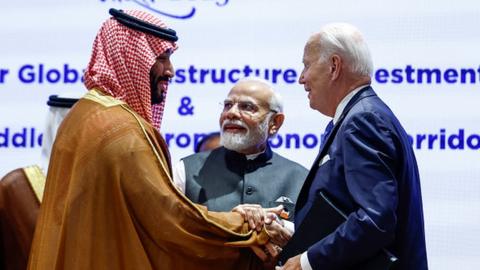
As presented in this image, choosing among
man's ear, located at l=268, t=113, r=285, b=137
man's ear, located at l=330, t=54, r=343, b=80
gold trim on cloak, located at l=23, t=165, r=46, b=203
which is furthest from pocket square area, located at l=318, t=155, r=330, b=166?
gold trim on cloak, located at l=23, t=165, r=46, b=203

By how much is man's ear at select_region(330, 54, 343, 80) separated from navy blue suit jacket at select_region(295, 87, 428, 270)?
124 mm

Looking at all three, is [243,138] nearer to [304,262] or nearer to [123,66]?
[123,66]

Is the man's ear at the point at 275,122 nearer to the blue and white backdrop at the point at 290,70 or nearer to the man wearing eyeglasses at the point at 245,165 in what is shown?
the man wearing eyeglasses at the point at 245,165

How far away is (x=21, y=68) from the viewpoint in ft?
20.1

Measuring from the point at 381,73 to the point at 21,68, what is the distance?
233cm

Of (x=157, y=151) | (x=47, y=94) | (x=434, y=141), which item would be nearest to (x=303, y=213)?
(x=157, y=151)

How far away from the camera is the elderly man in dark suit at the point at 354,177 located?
3.30m

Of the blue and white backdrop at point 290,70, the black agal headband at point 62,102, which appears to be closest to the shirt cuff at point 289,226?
the black agal headband at point 62,102

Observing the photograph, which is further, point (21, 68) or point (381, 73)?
point (21, 68)

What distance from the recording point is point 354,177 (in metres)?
3.33

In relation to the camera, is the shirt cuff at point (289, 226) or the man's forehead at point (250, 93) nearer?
the shirt cuff at point (289, 226)

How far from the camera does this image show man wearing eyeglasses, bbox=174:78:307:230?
470 cm

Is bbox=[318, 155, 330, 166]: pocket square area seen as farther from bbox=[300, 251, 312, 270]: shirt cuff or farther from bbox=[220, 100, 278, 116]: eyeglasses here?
bbox=[220, 100, 278, 116]: eyeglasses

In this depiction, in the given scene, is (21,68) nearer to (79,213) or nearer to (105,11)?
(105,11)
